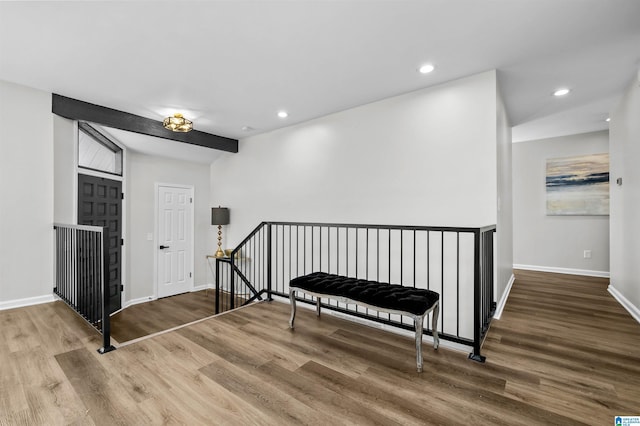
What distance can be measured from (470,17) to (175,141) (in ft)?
15.1

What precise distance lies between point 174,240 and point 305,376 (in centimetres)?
496

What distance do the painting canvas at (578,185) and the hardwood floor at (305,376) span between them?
348 centimetres

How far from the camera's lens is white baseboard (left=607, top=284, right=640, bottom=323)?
129 inches

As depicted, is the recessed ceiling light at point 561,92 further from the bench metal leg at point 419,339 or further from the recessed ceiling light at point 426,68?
the bench metal leg at point 419,339

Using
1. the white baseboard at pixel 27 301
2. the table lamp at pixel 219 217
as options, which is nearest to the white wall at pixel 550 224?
the table lamp at pixel 219 217

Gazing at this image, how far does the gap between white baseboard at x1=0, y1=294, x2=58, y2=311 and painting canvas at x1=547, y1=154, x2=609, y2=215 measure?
8272mm

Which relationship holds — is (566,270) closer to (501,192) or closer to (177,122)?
(501,192)

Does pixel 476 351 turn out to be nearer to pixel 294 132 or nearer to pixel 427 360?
pixel 427 360

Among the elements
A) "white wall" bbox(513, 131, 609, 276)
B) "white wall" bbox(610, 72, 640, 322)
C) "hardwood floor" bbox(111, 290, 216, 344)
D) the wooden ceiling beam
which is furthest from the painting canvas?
"hardwood floor" bbox(111, 290, 216, 344)

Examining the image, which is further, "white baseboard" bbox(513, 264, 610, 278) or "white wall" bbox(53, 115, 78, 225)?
"white baseboard" bbox(513, 264, 610, 278)

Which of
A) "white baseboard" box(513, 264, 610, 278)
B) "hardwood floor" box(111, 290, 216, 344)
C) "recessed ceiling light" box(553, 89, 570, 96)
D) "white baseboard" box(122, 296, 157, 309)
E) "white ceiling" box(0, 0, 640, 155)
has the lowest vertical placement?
"hardwood floor" box(111, 290, 216, 344)

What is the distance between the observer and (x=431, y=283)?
340cm

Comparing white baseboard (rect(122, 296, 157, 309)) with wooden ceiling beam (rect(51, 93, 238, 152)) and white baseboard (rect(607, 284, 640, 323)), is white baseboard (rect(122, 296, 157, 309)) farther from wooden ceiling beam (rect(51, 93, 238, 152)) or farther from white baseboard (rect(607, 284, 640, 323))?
white baseboard (rect(607, 284, 640, 323))

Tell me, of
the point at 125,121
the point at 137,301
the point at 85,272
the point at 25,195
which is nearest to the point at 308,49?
the point at 85,272
